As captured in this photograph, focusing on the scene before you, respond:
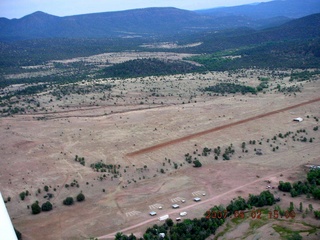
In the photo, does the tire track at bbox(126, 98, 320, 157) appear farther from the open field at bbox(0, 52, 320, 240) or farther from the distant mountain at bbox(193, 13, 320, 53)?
the distant mountain at bbox(193, 13, 320, 53)

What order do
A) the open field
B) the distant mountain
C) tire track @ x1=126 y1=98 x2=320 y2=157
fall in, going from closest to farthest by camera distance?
the open field
tire track @ x1=126 y1=98 x2=320 y2=157
the distant mountain

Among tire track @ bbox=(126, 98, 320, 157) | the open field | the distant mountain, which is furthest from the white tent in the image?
the distant mountain

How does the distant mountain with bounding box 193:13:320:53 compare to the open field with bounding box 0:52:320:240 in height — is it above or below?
above

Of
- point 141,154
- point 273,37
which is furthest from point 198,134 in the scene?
point 273,37

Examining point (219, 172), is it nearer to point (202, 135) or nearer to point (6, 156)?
point (202, 135)

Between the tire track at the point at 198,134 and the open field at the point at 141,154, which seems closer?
the open field at the point at 141,154

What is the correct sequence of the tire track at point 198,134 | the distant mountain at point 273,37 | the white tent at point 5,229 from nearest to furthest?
1. the white tent at point 5,229
2. the tire track at point 198,134
3. the distant mountain at point 273,37

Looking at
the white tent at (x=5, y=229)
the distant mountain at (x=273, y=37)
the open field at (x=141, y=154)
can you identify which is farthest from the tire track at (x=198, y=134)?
the distant mountain at (x=273, y=37)

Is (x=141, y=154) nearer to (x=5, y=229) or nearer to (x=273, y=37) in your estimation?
(x=5, y=229)

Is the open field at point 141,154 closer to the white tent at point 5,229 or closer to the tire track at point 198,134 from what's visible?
the tire track at point 198,134

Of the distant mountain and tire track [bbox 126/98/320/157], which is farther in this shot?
the distant mountain
